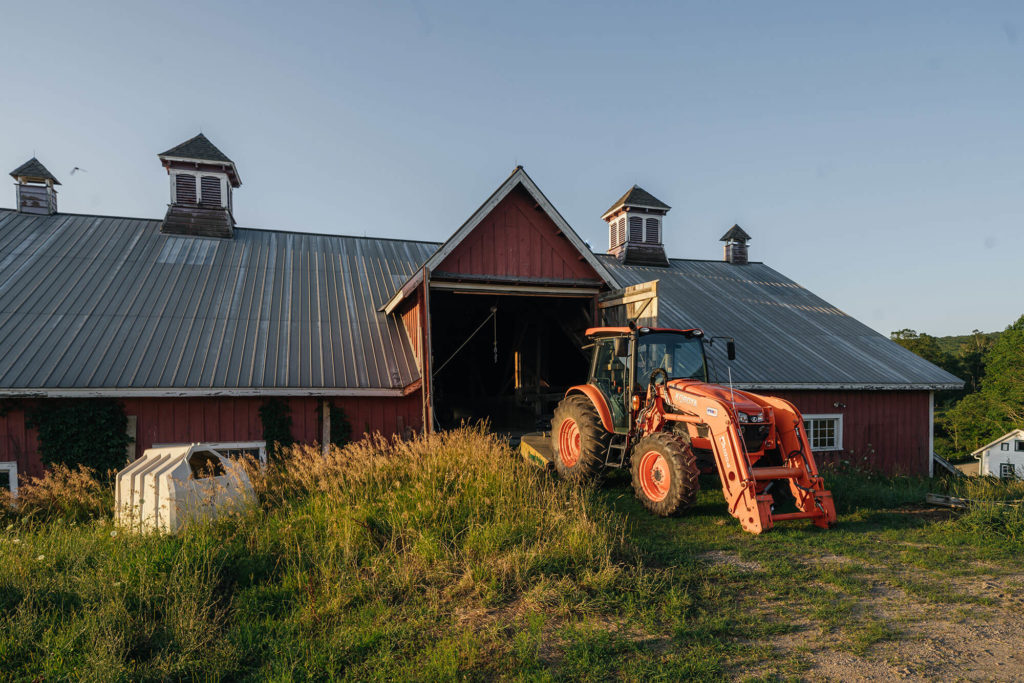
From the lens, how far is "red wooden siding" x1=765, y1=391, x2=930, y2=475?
580 inches

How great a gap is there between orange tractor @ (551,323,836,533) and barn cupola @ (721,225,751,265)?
1552 centimetres

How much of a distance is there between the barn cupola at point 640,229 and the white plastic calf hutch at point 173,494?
15865 millimetres

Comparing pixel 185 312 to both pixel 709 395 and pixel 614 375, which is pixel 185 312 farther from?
pixel 709 395

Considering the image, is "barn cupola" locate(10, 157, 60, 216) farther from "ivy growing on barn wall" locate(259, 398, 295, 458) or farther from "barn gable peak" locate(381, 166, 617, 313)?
"barn gable peak" locate(381, 166, 617, 313)

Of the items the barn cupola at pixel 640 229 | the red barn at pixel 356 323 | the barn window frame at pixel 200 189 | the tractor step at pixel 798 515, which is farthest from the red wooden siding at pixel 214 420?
the barn cupola at pixel 640 229

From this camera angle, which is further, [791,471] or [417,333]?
[417,333]

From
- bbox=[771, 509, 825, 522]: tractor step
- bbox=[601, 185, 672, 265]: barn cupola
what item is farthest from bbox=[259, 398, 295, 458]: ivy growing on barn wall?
bbox=[601, 185, 672, 265]: barn cupola

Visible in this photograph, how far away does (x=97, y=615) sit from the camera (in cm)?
455

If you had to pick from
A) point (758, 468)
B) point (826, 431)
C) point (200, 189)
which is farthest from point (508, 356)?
point (758, 468)

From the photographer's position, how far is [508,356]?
62.0 feet

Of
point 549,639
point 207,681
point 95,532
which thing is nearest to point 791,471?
point 549,639

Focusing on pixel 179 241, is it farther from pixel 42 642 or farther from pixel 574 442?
pixel 42 642

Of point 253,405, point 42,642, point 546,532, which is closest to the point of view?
point 42,642

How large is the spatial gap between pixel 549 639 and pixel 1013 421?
50.3 meters
